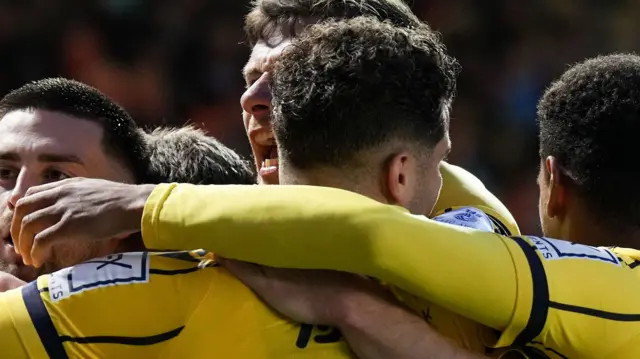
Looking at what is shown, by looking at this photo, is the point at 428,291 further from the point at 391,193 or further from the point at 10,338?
the point at 10,338

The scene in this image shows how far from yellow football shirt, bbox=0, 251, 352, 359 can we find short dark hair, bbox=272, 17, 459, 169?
0.26 m

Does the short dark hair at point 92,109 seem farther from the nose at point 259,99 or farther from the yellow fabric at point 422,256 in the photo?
the yellow fabric at point 422,256

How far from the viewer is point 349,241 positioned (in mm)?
1384

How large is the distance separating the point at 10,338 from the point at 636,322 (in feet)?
3.09

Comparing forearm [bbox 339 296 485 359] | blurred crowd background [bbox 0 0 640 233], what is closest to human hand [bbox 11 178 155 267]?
forearm [bbox 339 296 485 359]

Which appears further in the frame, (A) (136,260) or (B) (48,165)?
(B) (48,165)

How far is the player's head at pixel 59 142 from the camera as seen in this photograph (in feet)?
6.10

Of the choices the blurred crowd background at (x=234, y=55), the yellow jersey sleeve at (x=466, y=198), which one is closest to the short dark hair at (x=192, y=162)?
the yellow jersey sleeve at (x=466, y=198)

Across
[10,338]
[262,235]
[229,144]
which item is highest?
[262,235]

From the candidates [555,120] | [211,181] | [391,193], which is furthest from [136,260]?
[555,120]

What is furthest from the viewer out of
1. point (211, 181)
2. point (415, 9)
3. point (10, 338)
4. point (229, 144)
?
point (415, 9)

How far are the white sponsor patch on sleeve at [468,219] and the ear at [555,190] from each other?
0.42ft

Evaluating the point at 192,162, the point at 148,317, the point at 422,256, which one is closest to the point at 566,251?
the point at 422,256

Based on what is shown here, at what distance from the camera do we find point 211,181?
217 centimetres
